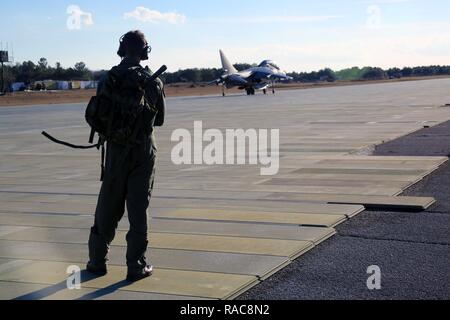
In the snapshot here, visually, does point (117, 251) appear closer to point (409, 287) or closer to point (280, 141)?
point (409, 287)

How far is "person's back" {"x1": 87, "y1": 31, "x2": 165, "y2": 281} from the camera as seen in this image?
221 inches

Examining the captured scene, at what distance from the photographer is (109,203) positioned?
5.88m

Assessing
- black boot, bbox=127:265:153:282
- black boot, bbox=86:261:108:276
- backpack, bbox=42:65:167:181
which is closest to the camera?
backpack, bbox=42:65:167:181

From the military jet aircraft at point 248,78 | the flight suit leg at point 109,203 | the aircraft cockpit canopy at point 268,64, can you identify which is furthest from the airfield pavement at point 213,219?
the aircraft cockpit canopy at point 268,64

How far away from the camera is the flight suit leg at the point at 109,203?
18.9ft

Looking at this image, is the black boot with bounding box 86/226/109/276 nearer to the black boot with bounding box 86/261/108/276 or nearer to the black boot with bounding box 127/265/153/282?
the black boot with bounding box 86/261/108/276

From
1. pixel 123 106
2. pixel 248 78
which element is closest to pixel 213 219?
pixel 123 106

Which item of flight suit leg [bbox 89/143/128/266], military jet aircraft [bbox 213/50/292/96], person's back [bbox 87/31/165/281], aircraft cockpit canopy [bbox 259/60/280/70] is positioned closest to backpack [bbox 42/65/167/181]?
person's back [bbox 87/31/165/281]

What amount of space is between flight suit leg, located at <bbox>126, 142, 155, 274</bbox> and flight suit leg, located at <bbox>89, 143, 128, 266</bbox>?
93 millimetres

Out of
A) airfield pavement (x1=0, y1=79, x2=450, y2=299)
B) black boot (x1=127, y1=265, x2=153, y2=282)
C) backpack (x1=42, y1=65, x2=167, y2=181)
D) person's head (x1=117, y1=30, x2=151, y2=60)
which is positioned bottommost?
airfield pavement (x1=0, y1=79, x2=450, y2=299)

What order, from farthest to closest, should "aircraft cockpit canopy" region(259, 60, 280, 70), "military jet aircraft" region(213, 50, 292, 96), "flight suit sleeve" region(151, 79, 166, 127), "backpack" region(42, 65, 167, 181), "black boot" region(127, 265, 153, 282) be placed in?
"aircraft cockpit canopy" region(259, 60, 280, 70)
"military jet aircraft" region(213, 50, 292, 96)
"black boot" region(127, 265, 153, 282)
"flight suit sleeve" region(151, 79, 166, 127)
"backpack" region(42, 65, 167, 181)

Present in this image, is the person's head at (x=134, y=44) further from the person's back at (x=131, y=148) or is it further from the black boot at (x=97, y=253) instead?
the black boot at (x=97, y=253)

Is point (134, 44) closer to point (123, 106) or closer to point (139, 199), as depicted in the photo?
point (123, 106)
